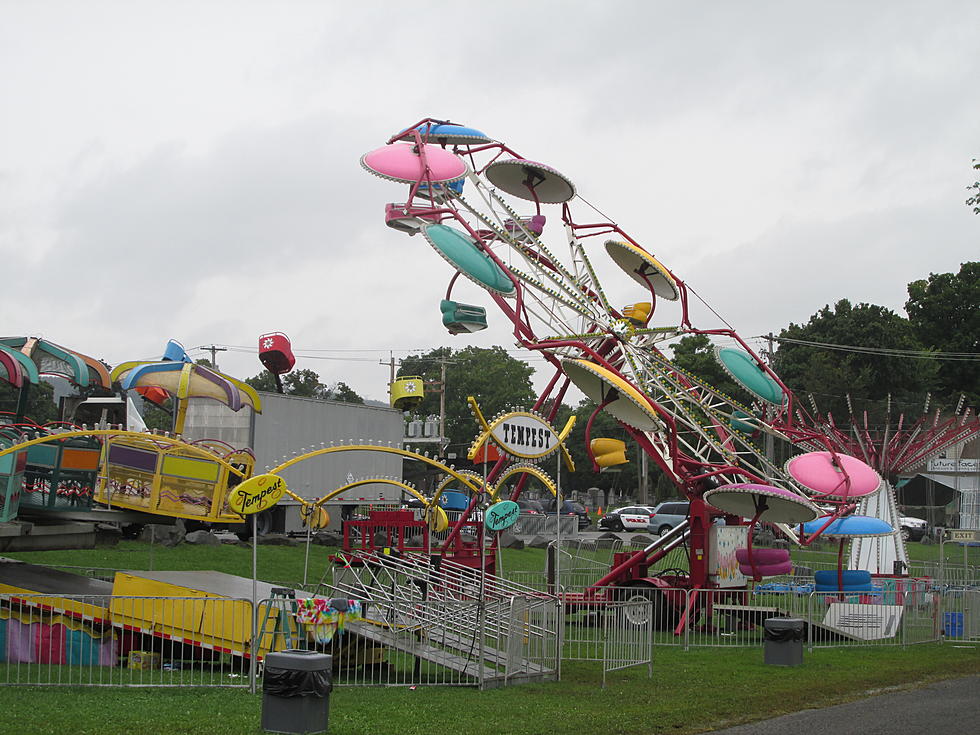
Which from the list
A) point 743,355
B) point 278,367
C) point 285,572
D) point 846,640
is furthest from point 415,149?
point 846,640

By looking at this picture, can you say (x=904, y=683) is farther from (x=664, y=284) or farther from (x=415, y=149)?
(x=415, y=149)

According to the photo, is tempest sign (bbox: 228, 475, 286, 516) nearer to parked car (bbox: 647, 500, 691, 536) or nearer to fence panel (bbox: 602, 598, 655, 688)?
fence panel (bbox: 602, 598, 655, 688)

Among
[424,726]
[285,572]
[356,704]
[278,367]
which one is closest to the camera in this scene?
[424,726]

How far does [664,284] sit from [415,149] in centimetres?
564

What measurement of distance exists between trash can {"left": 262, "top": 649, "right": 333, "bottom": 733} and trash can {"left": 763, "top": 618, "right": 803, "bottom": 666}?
7.96 m

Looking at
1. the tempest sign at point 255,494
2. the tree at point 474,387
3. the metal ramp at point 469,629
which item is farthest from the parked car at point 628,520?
the tempest sign at point 255,494

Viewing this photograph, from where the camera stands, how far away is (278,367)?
22.3 meters

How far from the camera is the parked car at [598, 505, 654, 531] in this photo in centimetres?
4828

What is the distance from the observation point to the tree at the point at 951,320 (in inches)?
2288

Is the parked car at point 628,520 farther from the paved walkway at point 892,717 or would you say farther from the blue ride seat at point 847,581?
the paved walkway at point 892,717

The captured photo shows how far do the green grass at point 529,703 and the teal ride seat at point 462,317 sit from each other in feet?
23.0

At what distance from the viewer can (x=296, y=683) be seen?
962 centimetres

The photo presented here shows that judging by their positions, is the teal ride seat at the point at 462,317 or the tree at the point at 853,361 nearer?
the teal ride seat at the point at 462,317

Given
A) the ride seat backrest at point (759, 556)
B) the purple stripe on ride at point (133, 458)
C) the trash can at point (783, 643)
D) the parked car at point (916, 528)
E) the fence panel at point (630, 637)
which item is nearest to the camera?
the fence panel at point (630, 637)
